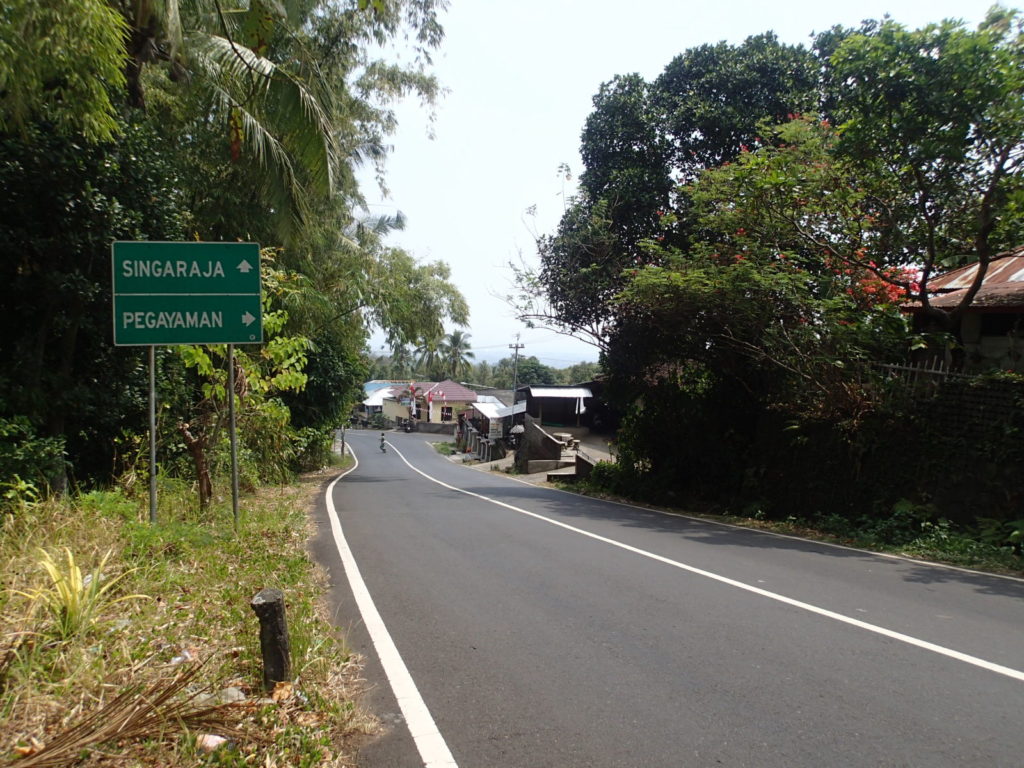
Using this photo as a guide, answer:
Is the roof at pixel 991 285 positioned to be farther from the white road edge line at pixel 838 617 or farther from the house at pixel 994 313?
the white road edge line at pixel 838 617

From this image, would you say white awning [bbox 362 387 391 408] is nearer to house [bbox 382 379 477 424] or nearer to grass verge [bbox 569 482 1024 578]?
house [bbox 382 379 477 424]

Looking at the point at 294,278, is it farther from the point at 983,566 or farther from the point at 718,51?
the point at 718,51

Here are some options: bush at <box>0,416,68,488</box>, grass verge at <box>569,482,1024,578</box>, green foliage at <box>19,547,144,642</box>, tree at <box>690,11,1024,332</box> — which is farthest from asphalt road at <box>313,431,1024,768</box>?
tree at <box>690,11,1024,332</box>

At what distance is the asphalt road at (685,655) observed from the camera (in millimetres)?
3889

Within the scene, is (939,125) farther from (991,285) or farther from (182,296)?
(182,296)

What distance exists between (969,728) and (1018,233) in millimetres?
10599

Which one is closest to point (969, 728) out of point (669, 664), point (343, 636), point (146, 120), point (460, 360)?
point (669, 664)

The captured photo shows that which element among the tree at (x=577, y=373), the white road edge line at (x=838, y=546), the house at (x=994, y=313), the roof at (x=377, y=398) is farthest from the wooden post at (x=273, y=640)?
the roof at (x=377, y=398)

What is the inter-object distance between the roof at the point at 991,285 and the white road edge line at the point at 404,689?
11.4 m

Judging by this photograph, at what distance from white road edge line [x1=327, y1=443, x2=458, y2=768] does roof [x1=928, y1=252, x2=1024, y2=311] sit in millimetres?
11379

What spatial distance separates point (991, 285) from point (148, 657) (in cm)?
1555

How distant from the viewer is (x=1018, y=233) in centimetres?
1188

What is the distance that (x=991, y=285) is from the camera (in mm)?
14266

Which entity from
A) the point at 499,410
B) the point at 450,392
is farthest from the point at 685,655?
the point at 450,392
